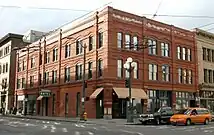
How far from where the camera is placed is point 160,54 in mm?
44969

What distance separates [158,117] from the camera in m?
32.0

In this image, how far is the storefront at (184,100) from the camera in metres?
46.6

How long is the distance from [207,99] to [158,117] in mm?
21611

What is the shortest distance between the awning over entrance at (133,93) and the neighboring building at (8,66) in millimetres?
34231

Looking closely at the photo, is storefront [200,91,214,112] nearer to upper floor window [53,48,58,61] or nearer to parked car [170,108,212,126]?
parked car [170,108,212,126]

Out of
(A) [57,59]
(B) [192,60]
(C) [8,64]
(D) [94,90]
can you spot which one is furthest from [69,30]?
(C) [8,64]

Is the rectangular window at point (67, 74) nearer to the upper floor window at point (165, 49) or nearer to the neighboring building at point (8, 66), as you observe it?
the upper floor window at point (165, 49)

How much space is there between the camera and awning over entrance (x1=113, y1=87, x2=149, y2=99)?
125ft

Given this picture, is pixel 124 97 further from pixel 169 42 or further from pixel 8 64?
pixel 8 64

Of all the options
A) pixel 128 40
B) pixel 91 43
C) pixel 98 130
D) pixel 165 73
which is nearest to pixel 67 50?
pixel 91 43

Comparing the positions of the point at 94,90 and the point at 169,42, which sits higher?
the point at 169,42

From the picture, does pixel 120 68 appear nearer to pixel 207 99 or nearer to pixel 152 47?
pixel 152 47

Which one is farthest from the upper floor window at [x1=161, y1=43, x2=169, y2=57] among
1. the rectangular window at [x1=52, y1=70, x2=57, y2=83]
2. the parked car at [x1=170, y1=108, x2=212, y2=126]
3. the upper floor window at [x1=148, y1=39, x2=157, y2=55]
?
the rectangular window at [x1=52, y1=70, x2=57, y2=83]

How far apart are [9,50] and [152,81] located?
121ft
